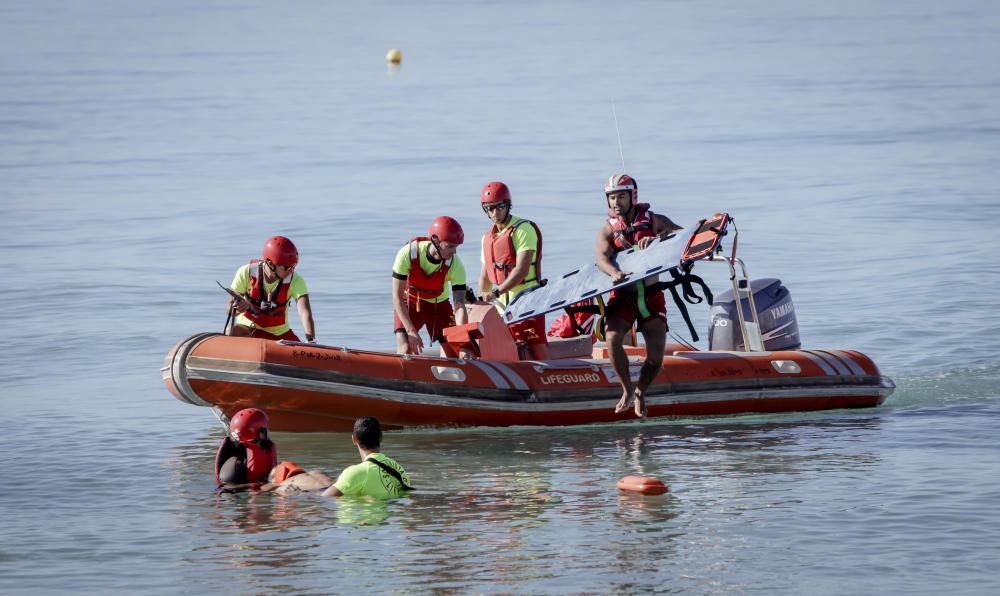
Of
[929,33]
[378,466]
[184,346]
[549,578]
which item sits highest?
[929,33]

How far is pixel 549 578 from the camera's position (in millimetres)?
9469

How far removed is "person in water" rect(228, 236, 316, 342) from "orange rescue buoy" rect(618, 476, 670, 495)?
309cm

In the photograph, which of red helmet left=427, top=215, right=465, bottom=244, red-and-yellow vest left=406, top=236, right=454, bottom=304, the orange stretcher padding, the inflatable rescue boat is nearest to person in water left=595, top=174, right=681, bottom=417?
the inflatable rescue boat

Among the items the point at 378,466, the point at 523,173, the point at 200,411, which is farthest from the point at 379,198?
the point at 378,466

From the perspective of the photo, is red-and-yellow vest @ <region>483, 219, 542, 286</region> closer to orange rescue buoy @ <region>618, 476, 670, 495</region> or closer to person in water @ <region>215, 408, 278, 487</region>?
orange rescue buoy @ <region>618, 476, 670, 495</region>

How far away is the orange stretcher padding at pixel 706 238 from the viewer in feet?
40.6

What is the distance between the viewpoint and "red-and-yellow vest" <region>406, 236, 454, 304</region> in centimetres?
1321

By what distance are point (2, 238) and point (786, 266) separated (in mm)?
12839

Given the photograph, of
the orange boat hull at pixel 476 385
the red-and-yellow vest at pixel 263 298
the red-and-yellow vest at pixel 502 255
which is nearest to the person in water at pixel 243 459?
the orange boat hull at pixel 476 385

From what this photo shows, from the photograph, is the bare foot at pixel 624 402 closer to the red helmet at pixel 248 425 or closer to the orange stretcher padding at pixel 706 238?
the orange stretcher padding at pixel 706 238

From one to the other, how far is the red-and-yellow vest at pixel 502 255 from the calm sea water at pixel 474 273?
1409 mm

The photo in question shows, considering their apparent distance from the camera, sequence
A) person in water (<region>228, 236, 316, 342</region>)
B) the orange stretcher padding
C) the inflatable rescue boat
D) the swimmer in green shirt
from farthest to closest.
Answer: person in water (<region>228, 236, 316, 342</region>)
the inflatable rescue boat
the orange stretcher padding
the swimmer in green shirt

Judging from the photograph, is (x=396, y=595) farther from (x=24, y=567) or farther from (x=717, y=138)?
(x=717, y=138)

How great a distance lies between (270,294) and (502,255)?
199 centimetres
